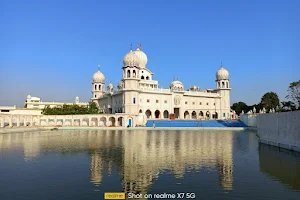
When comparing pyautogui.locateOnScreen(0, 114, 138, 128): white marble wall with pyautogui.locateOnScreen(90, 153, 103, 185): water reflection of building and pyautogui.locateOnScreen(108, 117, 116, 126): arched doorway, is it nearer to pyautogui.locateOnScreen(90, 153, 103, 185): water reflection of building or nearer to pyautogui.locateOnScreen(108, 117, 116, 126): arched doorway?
pyautogui.locateOnScreen(108, 117, 116, 126): arched doorway

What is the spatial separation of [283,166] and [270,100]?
163 ft

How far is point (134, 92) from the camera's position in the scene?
152 ft

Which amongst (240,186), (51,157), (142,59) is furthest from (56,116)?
(240,186)

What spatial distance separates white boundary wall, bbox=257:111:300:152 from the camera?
14.4m

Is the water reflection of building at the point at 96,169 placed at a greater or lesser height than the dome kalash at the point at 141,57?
lesser

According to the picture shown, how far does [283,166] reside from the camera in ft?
35.2

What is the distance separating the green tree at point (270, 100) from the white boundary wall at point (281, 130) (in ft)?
127

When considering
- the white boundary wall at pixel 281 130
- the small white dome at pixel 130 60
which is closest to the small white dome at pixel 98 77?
the small white dome at pixel 130 60

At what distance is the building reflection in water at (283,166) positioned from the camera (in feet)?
28.1

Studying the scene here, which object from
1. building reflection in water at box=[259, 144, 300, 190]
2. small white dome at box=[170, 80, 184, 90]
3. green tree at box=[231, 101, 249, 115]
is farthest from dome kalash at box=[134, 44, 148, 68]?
building reflection in water at box=[259, 144, 300, 190]

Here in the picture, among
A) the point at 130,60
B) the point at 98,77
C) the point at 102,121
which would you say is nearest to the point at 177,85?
the point at 130,60

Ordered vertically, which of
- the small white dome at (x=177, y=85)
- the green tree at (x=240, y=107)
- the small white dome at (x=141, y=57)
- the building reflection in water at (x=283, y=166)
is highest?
the small white dome at (x=141, y=57)

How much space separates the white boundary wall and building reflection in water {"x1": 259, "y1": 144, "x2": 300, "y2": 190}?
951mm

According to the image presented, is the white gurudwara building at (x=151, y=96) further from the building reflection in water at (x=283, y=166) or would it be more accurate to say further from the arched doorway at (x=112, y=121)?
the building reflection in water at (x=283, y=166)
